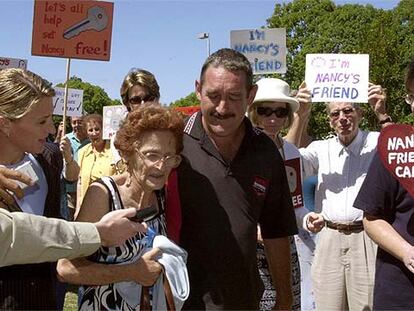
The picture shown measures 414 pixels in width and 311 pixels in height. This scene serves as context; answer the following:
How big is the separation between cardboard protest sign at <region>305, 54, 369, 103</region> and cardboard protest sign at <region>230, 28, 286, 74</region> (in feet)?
1.66

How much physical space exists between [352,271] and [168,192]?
2.72m

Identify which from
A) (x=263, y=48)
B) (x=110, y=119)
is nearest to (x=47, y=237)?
(x=263, y=48)

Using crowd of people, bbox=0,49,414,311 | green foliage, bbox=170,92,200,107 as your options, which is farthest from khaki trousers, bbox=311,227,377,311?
green foliage, bbox=170,92,200,107

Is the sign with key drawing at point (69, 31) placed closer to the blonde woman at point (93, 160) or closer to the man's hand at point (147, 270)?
the blonde woman at point (93, 160)

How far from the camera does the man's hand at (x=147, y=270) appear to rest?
2455 mm

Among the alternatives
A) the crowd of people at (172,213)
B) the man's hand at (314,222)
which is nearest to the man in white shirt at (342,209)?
the man's hand at (314,222)

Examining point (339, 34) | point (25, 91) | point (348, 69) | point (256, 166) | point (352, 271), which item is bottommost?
point (352, 271)

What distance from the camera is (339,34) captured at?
4212 centimetres

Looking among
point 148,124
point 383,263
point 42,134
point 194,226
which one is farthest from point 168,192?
point 383,263

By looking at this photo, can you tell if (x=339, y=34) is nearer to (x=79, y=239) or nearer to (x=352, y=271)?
(x=352, y=271)

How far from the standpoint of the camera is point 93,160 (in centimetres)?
701

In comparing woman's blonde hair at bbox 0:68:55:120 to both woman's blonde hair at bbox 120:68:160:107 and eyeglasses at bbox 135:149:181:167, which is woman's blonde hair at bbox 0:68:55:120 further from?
woman's blonde hair at bbox 120:68:160:107

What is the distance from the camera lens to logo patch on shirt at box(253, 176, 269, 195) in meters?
2.98

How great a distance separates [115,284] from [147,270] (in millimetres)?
186
